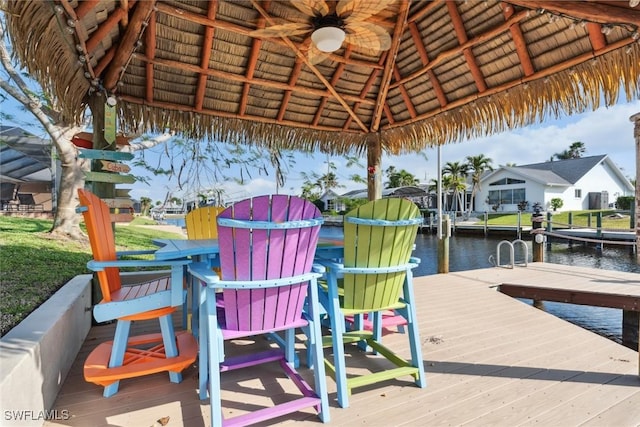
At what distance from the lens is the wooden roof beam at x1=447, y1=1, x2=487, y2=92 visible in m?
3.39

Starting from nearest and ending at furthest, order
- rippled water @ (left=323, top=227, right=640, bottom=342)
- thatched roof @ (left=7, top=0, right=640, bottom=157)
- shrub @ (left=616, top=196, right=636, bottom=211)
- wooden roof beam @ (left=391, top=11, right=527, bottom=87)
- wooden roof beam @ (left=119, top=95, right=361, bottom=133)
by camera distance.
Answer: thatched roof @ (left=7, top=0, right=640, bottom=157)
wooden roof beam @ (left=391, top=11, right=527, bottom=87)
wooden roof beam @ (left=119, top=95, right=361, bottom=133)
rippled water @ (left=323, top=227, right=640, bottom=342)
shrub @ (left=616, top=196, right=636, bottom=211)

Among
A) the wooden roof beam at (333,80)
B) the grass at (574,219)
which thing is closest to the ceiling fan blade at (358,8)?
the wooden roof beam at (333,80)

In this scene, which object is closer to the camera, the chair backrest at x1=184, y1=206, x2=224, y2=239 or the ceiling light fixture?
the ceiling light fixture

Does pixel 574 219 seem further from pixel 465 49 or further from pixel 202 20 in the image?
pixel 202 20

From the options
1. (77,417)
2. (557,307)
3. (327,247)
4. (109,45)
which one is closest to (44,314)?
(77,417)

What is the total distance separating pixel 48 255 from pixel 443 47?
5.69m

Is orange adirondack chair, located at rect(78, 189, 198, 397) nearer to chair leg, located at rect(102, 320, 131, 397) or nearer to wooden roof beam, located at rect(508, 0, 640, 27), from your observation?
chair leg, located at rect(102, 320, 131, 397)

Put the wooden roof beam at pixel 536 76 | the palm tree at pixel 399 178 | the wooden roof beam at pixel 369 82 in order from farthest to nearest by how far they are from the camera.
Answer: the palm tree at pixel 399 178 < the wooden roof beam at pixel 369 82 < the wooden roof beam at pixel 536 76

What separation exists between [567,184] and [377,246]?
1080 inches

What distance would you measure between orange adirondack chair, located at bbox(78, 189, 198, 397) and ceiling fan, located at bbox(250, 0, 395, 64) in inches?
77.6

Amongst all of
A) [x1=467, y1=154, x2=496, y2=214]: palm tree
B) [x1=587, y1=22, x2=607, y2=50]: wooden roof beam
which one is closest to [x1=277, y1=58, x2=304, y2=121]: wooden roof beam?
[x1=587, y1=22, x2=607, y2=50]: wooden roof beam

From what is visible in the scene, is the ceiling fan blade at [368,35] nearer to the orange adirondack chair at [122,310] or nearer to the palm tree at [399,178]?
the orange adirondack chair at [122,310]

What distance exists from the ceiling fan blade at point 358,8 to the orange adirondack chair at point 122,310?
233cm

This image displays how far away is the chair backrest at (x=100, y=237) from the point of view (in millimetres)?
1863
